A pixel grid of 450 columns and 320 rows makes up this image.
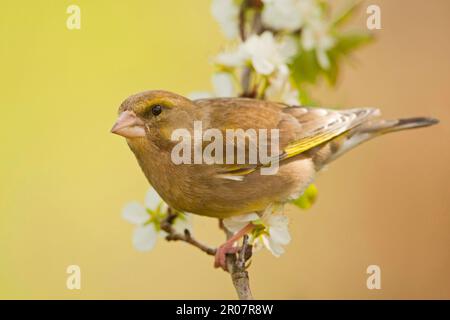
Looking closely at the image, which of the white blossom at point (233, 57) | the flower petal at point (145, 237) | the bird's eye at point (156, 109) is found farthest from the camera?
the white blossom at point (233, 57)

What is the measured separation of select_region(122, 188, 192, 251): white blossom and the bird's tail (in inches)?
28.8

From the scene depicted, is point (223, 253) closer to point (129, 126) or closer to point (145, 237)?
Answer: point (145, 237)

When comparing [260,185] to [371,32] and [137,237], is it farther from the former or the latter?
[371,32]

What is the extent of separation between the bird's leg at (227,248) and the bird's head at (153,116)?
1.25 feet

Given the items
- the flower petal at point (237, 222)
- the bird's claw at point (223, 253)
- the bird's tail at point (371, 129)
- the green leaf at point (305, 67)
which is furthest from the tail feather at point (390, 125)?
the bird's claw at point (223, 253)

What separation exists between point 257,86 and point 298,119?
20cm

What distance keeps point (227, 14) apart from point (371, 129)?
0.76m

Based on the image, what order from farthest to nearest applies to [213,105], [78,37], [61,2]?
[78,37]
[61,2]
[213,105]

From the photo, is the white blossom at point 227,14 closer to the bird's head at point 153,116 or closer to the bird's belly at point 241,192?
the bird's head at point 153,116

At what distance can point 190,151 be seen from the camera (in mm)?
2131

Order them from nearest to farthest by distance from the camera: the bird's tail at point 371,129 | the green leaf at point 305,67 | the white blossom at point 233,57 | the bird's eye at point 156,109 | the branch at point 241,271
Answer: the branch at point 241,271
the bird's eye at point 156,109
the white blossom at point 233,57
the green leaf at point 305,67
the bird's tail at point 371,129

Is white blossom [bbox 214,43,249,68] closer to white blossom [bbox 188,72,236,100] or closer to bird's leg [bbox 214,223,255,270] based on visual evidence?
white blossom [bbox 188,72,236,100]

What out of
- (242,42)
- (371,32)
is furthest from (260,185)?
(371,32)

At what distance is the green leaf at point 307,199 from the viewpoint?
7.64 feet
